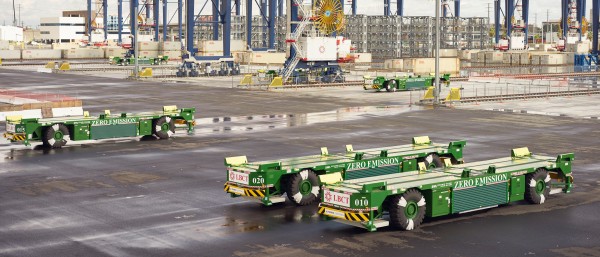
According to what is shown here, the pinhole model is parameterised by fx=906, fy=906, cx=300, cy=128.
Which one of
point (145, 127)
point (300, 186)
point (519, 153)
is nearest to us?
point (300, 186)

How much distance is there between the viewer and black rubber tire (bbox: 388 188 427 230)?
22.1 metres

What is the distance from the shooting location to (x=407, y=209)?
22328 millimetres

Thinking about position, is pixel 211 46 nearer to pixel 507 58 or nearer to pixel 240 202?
pixel 507 58

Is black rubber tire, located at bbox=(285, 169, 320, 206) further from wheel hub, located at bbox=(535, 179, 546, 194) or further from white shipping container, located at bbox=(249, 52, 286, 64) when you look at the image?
white shipping container, located at bbox=(249, 52, 286, 64)

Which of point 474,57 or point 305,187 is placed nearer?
point 305,187

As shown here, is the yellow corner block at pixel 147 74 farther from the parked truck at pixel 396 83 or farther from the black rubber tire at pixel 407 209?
the black rubber tire at pixel 407 209

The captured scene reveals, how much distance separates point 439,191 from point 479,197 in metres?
1.70

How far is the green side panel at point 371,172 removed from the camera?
26.6 metres

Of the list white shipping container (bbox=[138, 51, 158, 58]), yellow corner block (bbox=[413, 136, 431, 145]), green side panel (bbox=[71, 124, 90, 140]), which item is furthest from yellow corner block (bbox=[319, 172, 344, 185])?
white shipping container (bbox=[138, 51, 158, 58])

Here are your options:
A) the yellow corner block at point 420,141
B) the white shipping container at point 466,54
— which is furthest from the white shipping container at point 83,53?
the yellow corner block at point 420,141

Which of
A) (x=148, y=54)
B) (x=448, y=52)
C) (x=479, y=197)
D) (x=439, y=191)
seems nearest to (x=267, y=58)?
(x=448, y=52)

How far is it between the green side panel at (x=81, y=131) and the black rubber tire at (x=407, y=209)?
68.2ft

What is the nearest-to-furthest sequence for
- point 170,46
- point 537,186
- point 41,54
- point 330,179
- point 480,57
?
point 330,179
point 537,186
point 480,57
point 170,46
point 41,54

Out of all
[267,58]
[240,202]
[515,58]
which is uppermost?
[267,58]
